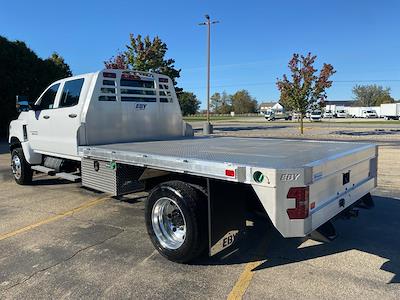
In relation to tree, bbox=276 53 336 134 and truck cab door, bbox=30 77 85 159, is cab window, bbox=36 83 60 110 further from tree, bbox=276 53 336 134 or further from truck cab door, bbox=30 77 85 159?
tree, bbox=276 53 336 134

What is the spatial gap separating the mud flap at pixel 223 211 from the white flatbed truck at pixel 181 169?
0.03 ft

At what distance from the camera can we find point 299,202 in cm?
345

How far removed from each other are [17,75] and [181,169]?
2618cm

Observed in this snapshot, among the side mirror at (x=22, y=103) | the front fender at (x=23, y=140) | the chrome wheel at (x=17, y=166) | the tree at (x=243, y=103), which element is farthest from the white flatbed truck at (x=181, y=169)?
the tree at (x=243, y=103)

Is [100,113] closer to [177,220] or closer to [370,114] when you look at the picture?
[177,220]

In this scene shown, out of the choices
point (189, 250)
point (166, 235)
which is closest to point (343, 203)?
point (189, 250)

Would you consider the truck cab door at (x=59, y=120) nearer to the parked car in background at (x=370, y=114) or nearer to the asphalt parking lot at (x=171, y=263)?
the asphalt parking lot at (x=171, y=263)

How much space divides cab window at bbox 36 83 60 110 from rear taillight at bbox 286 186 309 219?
5.75 metres

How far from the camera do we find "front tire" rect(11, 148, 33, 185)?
28.2 ft

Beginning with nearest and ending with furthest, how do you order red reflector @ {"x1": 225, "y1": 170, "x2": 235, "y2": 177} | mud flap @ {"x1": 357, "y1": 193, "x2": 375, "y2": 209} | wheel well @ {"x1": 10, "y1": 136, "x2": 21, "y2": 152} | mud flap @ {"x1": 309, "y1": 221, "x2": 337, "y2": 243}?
red reflector @ {"x1": 225, "y1": 170, "x2": 235, "y2": 177} → mud flap @ {"x1": 309, "y1": 221, "x2": 337, "y2": 243} → mud flap @ {"x1": 357, "y1": 193, "x2": 375, "y2": 209} → wheel well @ {"x1": 10, "y1": 136, "x2": 21, "y2": 152}

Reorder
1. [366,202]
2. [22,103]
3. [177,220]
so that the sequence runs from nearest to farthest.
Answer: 1. [177,220]
2. [366,202]
3. [22,103]

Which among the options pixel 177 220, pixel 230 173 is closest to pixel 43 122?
pixel 177 220

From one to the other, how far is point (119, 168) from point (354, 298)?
3205mm

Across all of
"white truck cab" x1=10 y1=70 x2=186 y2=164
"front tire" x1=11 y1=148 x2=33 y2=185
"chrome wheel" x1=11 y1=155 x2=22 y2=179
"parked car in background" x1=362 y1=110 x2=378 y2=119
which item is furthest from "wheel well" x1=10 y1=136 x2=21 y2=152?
"parked car in background" x1=362 y1=110 x2=378 y2=119
